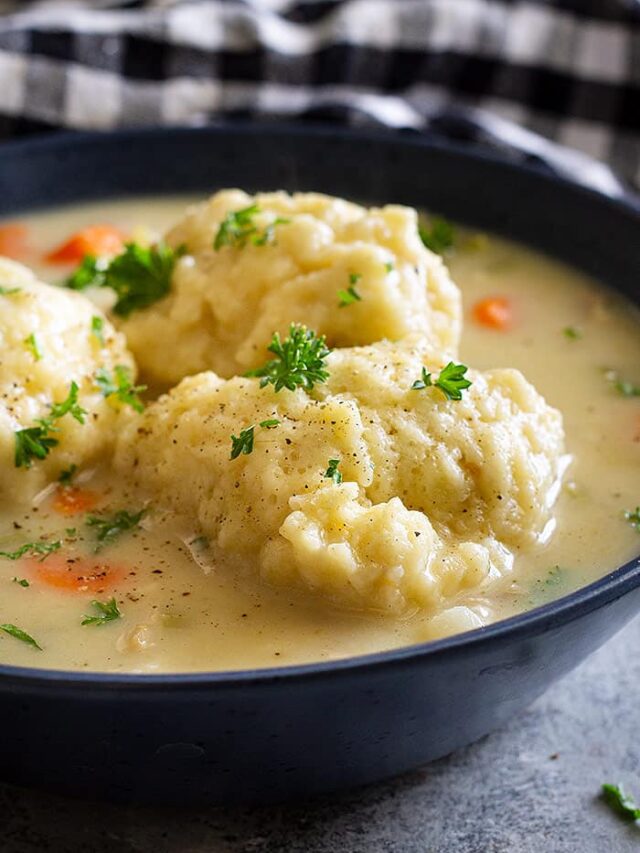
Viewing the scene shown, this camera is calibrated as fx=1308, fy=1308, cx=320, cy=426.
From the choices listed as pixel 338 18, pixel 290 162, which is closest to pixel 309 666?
pixel 290 162

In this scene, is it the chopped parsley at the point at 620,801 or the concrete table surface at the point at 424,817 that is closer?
the concrete table surface at the point at 424,817

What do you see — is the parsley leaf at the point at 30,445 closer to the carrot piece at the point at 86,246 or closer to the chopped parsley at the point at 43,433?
the chopped parsley at the point at 43,433

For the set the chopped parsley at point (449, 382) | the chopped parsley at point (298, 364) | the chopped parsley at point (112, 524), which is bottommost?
the chopped parsley at point (112, 524)

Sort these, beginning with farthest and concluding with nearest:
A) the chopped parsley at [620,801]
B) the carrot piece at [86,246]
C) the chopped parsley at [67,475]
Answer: the carrot piece at [86,246] → the chopped parsley at [67,475] → the chopped parsley at [620,801]

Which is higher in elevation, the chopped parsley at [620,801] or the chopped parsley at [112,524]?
the chopped parsley at [112,524]

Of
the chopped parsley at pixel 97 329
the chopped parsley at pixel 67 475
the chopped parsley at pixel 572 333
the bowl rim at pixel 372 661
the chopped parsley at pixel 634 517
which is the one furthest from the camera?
the chopped parsley at pixel 572 333

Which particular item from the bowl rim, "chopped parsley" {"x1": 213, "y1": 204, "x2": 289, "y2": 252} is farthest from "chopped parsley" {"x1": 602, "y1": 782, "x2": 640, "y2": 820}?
"chopped parsley" {"x1": 213, "y1": 204, "x2": 289, "y2": 252}

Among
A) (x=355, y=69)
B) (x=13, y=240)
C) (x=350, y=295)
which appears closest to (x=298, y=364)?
(x=350, y=295)

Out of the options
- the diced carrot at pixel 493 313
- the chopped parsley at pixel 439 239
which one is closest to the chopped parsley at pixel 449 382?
the diced carrot at pixel 493 313
